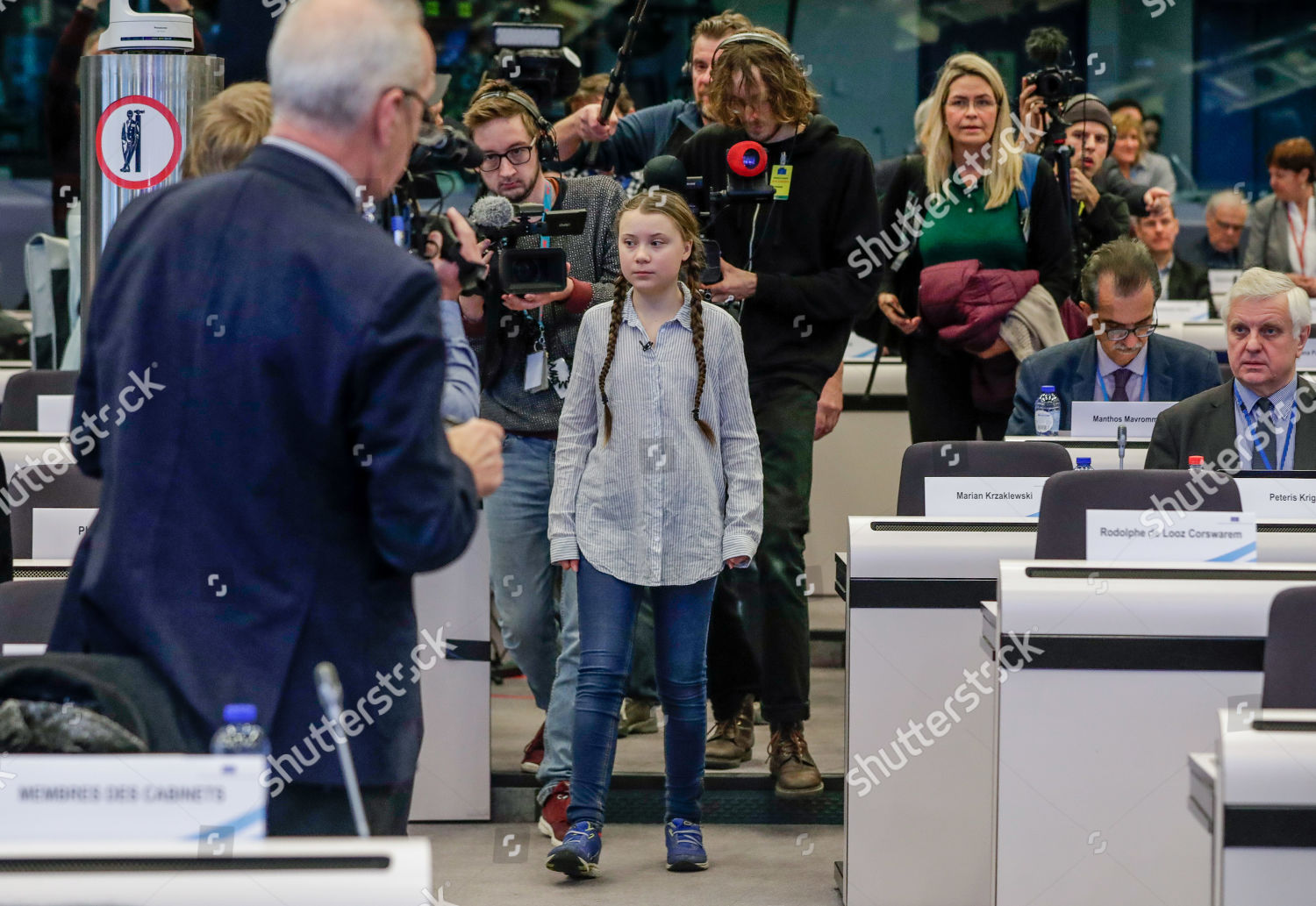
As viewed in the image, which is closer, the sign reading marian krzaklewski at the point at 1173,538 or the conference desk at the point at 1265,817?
the conference desk at the point at 1265,817

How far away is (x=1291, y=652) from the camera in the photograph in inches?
96.5

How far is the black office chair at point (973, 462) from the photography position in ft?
12.7

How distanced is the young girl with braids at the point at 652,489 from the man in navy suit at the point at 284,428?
1871 mm

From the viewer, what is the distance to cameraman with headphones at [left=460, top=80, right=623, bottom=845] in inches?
158

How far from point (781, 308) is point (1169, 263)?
3912 mm

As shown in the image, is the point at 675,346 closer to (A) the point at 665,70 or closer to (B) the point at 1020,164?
(B) the point at 1020,164

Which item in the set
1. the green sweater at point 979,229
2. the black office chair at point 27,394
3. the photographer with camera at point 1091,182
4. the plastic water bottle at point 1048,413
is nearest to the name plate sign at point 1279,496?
the plastic water bottle at point 1048,413

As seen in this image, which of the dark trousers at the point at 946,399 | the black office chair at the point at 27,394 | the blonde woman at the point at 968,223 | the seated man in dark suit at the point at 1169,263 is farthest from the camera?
the seated man in dark suit at the point at 1169,263

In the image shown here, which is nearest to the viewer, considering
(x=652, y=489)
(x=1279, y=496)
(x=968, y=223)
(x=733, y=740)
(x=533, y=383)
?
(x=1279, y=496)

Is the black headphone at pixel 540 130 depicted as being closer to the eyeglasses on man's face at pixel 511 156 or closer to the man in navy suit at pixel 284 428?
the eyeglasses on man's face at pixel 511 156

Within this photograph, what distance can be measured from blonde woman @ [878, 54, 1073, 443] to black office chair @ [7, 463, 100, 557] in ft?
8.43

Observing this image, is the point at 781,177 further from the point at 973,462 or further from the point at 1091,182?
the point at 1091,182

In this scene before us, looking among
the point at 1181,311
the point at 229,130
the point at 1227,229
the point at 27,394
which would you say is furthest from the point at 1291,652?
the point at 1227,229

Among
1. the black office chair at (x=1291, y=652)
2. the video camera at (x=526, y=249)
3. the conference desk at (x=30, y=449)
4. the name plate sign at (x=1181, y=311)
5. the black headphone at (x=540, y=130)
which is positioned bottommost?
the black office chair at (x=1291, y=652)
